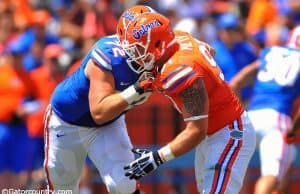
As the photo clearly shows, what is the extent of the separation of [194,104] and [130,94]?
21.4 inches

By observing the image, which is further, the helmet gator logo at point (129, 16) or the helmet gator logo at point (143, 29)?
the helmet gator logo at point (129, 16)

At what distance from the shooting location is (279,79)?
28.7 feet

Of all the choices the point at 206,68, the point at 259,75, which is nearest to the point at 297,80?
the point at 259,75

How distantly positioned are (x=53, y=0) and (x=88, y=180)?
343 cm

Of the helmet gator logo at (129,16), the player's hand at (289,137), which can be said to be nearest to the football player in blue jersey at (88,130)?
the helmet gator logo at (129,16)

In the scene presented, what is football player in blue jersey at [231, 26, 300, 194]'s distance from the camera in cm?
849

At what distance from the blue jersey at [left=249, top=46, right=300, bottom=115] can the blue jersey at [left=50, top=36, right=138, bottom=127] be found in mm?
2098

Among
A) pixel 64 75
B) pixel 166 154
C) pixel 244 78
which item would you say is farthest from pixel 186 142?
pixel 64 75

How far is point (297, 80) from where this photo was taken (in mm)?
8711

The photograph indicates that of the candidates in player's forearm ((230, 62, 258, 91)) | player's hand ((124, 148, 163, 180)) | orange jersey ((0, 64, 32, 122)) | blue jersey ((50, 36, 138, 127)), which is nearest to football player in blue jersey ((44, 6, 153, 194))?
blue jersey ((50, 36, 138, 127))

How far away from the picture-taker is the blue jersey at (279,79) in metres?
8.66

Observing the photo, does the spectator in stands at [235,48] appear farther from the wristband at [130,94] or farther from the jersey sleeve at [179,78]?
the jersey sleeve at [179,78]

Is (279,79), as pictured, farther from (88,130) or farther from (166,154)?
(166,154)

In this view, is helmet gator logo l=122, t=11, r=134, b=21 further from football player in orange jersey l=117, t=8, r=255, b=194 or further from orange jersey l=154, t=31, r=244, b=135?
orange jersey l=154, t=31, r=244, b=135
